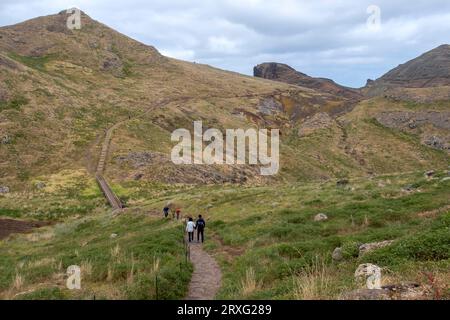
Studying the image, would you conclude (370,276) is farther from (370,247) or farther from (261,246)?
(261,246)

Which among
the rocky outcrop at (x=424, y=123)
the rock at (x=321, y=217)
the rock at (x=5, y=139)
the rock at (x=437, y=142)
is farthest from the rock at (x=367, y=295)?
A: the rock at (x=437, y=142)

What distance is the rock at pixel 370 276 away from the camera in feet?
30.2

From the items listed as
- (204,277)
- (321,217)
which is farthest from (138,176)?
(204,277)

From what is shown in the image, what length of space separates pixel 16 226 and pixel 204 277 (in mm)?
33256

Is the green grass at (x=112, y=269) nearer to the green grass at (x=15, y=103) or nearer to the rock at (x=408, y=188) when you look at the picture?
the rock at (x=408, y=188)

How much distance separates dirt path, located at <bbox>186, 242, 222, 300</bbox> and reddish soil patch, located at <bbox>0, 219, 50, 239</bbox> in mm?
25878

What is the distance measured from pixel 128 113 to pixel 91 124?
13.0 m

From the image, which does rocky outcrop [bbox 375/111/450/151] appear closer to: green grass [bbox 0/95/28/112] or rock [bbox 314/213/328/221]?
rock [bbox 314/213/328/221]

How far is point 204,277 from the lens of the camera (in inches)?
660

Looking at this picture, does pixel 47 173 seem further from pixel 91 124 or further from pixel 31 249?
pixel 31 249

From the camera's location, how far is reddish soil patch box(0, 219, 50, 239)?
4063cm

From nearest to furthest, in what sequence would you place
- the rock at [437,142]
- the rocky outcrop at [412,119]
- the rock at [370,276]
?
the rock at [370,276], the rock at [437,142], the rocky outcrop at [412,119]

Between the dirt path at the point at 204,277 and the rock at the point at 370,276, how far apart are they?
480 cm

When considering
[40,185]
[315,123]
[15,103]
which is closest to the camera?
[40,185]
